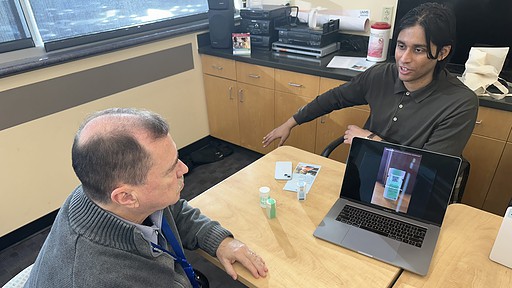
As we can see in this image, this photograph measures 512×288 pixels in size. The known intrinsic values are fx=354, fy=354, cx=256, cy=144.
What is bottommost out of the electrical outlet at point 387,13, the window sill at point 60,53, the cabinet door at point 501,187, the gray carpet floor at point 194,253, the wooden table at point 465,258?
the gray carpet floor at point 194,253

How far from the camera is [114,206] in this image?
88 cm

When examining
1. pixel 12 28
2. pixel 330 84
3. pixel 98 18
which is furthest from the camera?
pixel 98 18

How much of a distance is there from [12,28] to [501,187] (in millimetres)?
2979

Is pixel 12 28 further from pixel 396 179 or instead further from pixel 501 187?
pixel 501 187

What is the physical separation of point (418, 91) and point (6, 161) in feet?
7.40

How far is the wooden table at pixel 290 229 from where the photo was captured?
1.00 metres

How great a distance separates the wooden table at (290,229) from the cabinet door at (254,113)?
1.20 metres

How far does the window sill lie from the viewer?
1943 millimetres

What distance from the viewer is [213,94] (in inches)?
121

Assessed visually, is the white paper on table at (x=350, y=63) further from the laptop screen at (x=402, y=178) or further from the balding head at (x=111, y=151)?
the balding head at (x=111, y=151)

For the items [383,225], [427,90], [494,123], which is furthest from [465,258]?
[494,123]

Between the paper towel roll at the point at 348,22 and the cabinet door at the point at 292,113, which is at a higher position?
the paper towel roll at the point at 348,22

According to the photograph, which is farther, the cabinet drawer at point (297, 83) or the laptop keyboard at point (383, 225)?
the cabinet drawer at point (297, 83)

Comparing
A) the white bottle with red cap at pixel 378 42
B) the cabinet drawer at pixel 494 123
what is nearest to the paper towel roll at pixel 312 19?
the white bottle with red cap at pixel 378 42
